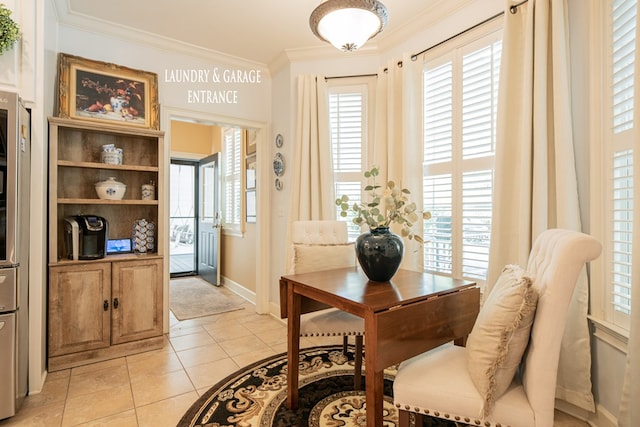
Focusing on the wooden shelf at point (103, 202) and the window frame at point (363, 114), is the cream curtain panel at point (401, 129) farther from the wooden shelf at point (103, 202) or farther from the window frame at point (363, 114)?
the wooden shelf at point (103, 202)

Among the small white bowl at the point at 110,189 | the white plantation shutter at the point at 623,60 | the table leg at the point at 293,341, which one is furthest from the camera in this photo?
the small white bowl at the point at 110,189

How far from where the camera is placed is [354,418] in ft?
6.06

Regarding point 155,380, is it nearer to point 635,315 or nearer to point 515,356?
point 515,356

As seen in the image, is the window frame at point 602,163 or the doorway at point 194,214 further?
the doorway at point 194,214

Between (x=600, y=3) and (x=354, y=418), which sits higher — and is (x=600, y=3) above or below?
above

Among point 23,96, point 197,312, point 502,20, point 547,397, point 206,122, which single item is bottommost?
point 197,312

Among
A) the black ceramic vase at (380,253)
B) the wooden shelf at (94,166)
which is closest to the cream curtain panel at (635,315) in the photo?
the black ceramic vase at (380,253)

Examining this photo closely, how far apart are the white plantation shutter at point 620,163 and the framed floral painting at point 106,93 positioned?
331 cm

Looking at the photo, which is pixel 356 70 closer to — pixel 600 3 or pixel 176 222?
pixel 600 3

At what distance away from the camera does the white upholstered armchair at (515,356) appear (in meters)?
1.13

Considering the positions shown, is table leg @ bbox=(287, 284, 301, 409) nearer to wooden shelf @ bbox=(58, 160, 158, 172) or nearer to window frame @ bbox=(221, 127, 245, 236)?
wooden shelf @ bbox=(58, 160, 158, 172)

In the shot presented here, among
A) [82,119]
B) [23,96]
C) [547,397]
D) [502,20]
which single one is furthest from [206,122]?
[547,397]

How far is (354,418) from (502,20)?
2712mm

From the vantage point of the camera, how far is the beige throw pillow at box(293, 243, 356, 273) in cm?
245
